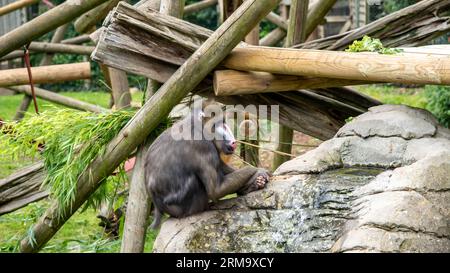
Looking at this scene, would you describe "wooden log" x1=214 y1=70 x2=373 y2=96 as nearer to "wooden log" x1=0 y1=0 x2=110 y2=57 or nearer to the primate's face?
the primate's face

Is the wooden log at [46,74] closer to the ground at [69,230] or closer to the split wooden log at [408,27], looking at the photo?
the ground at [69,230]

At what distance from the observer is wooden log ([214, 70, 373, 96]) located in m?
5.62

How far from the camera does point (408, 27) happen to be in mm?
5828

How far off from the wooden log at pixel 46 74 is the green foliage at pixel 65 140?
1.57 meters

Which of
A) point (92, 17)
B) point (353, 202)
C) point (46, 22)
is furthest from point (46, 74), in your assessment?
point (353, 202)

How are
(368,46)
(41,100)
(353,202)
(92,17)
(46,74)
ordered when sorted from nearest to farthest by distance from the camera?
(353,202), (368,46), (92,17), (46,74), (41,100)

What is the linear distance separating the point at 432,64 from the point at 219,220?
1537 mm

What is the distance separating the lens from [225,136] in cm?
505

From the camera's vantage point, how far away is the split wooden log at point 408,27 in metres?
5.70

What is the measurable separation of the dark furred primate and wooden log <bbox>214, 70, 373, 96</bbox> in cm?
52

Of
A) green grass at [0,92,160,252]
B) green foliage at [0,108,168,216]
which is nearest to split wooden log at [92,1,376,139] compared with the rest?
green foliage at [0,108,168,216]

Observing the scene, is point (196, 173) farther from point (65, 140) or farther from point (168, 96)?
point (65, 140)

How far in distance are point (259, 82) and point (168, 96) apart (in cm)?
65
